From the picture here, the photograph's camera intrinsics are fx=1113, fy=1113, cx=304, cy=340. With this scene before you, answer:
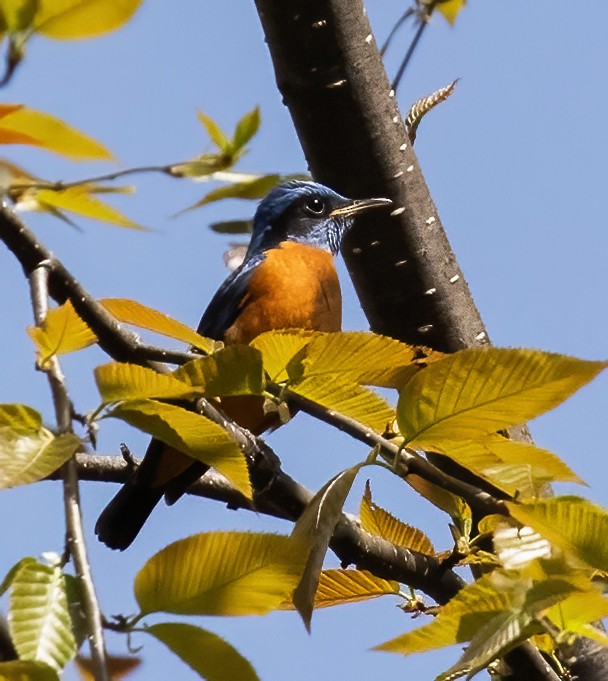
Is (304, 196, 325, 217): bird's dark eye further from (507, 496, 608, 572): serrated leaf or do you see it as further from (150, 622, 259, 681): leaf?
(150, 622, 259, 681): leaf

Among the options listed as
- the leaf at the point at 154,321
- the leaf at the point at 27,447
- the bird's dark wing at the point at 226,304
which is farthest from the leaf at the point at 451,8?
the leaf at the point at 27,447

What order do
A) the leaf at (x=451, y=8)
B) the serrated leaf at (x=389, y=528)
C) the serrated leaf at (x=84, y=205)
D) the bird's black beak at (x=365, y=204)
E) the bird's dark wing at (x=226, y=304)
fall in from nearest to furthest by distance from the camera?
1. the serrated leaf at (x=84, y=205)
2. the serrated leaf at (x=389, y=528)
3. the leaf at (x=451, y=8)
4. the bird's black beak at (x=365, y=204)
5. the bird's dark wing at (x=226, y=304)

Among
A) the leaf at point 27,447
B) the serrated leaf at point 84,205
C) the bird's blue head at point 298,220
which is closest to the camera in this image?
the leaf at point 27,447

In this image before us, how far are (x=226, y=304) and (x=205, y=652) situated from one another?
363 centimetres

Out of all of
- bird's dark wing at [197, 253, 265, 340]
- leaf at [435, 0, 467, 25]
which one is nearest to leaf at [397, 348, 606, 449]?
leaf at [435, 0, 467, 25]

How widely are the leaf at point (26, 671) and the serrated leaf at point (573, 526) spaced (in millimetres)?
771

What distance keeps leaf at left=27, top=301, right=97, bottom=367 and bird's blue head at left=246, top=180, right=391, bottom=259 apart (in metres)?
4.27

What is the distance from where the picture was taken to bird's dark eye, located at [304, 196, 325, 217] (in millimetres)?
6082

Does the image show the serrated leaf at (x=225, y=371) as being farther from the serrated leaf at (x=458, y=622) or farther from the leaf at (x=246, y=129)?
the leaf at (x=246, y=129)

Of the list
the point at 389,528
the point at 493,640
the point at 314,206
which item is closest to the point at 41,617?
the point at 493,640

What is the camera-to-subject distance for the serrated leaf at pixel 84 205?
176 centimetres

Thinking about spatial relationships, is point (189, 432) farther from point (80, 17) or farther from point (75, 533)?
point (80, 17)

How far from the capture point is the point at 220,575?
1.43 meters

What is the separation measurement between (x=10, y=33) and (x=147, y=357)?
67 centimetres
